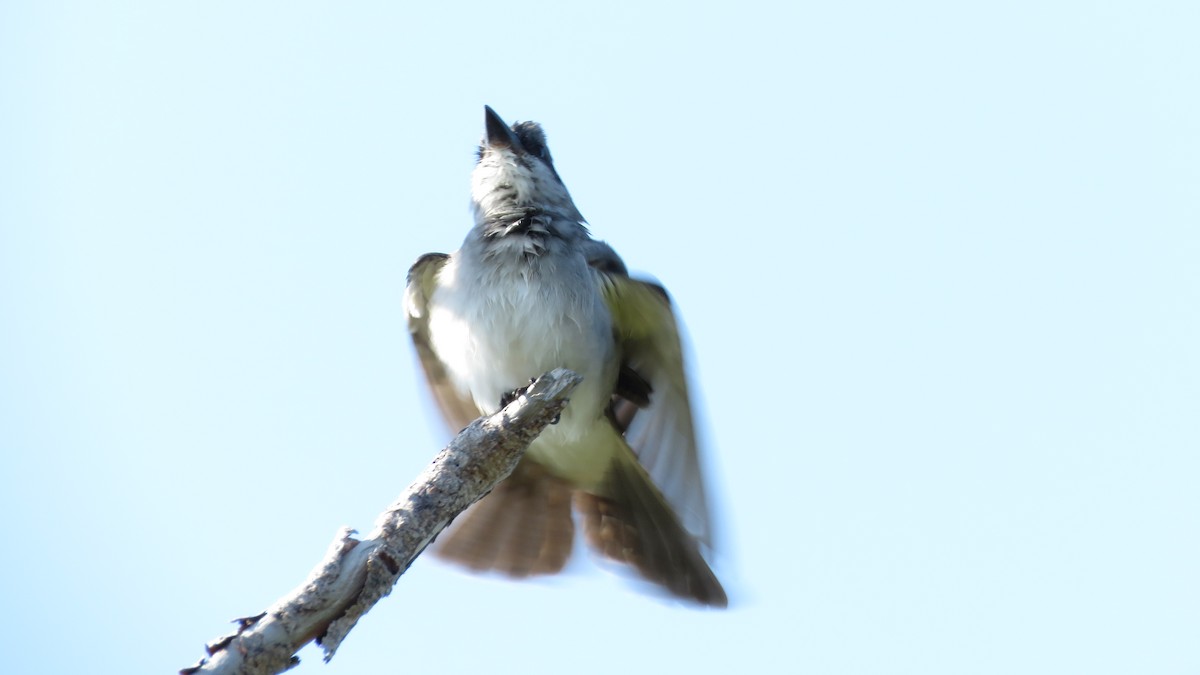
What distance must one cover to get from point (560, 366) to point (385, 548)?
2.17 meters

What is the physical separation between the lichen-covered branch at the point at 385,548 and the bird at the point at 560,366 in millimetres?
908

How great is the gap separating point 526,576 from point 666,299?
6.43ft

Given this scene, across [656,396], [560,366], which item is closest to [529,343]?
[560,366]

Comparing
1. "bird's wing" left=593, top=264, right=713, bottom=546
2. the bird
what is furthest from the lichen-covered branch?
"bird's wing" left=593, top=264, right=713, bottom=546

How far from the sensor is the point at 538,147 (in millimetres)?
8328

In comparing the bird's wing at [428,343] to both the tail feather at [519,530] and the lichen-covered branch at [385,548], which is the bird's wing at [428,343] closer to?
the tail feather at [519,530]

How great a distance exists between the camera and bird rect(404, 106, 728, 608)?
22.3 ft

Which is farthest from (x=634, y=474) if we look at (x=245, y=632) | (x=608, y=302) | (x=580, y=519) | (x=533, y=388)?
(x=245, y=632)

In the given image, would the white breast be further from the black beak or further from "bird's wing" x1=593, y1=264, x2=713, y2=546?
the black beak

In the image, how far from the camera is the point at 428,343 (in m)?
7.95

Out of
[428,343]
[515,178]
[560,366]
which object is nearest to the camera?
[560,366]

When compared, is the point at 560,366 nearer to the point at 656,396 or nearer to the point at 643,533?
the point at 656,396

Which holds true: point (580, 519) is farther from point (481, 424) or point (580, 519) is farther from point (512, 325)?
point (481, 424)

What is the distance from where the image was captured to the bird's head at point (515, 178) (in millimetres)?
7523
